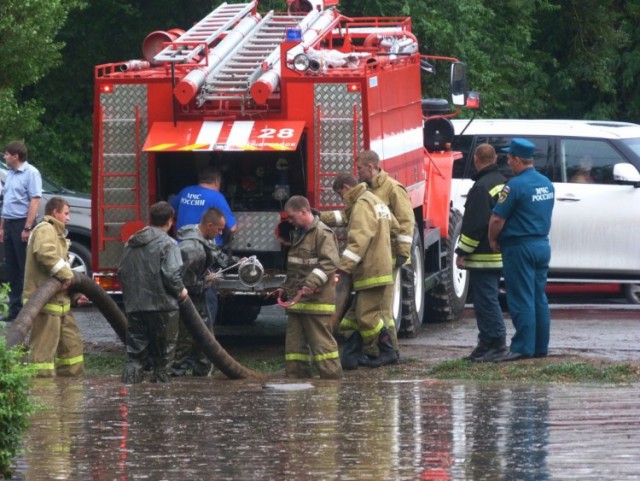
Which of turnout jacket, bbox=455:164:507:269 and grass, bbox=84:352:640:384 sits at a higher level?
turnout jacket, bbox=455:164:507:269

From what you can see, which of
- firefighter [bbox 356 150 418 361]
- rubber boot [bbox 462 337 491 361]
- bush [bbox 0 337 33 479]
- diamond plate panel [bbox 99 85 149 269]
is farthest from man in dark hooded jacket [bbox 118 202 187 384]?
bush [bbox 0 337 33 479]

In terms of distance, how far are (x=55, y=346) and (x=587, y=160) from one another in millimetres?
6373

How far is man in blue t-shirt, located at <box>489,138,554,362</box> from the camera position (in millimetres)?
11602

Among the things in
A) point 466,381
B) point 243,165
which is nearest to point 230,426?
point 466,381

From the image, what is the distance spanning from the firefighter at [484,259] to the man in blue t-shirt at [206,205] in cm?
194

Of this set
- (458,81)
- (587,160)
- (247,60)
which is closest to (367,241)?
(247,60)

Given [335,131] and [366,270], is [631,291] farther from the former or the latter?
[366,270]

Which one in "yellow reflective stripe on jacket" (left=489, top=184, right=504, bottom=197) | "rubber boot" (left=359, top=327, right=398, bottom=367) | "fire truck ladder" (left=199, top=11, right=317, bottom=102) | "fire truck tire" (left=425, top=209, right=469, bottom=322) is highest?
"fire truck ladder" (left=199, top=11, right=317, bottom=102)

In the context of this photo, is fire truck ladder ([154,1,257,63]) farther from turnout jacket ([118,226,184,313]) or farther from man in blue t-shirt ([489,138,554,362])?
man in blue t-shirt ([489,138,554,362])

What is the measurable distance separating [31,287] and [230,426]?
12.6 ft

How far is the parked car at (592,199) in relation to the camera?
1537 cm

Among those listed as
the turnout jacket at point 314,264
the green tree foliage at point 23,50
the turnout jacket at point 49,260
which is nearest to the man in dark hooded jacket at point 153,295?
the turnout jacket at point 49,260

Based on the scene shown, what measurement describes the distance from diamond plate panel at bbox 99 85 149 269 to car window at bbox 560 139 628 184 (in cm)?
483

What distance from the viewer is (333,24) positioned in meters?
14.8
